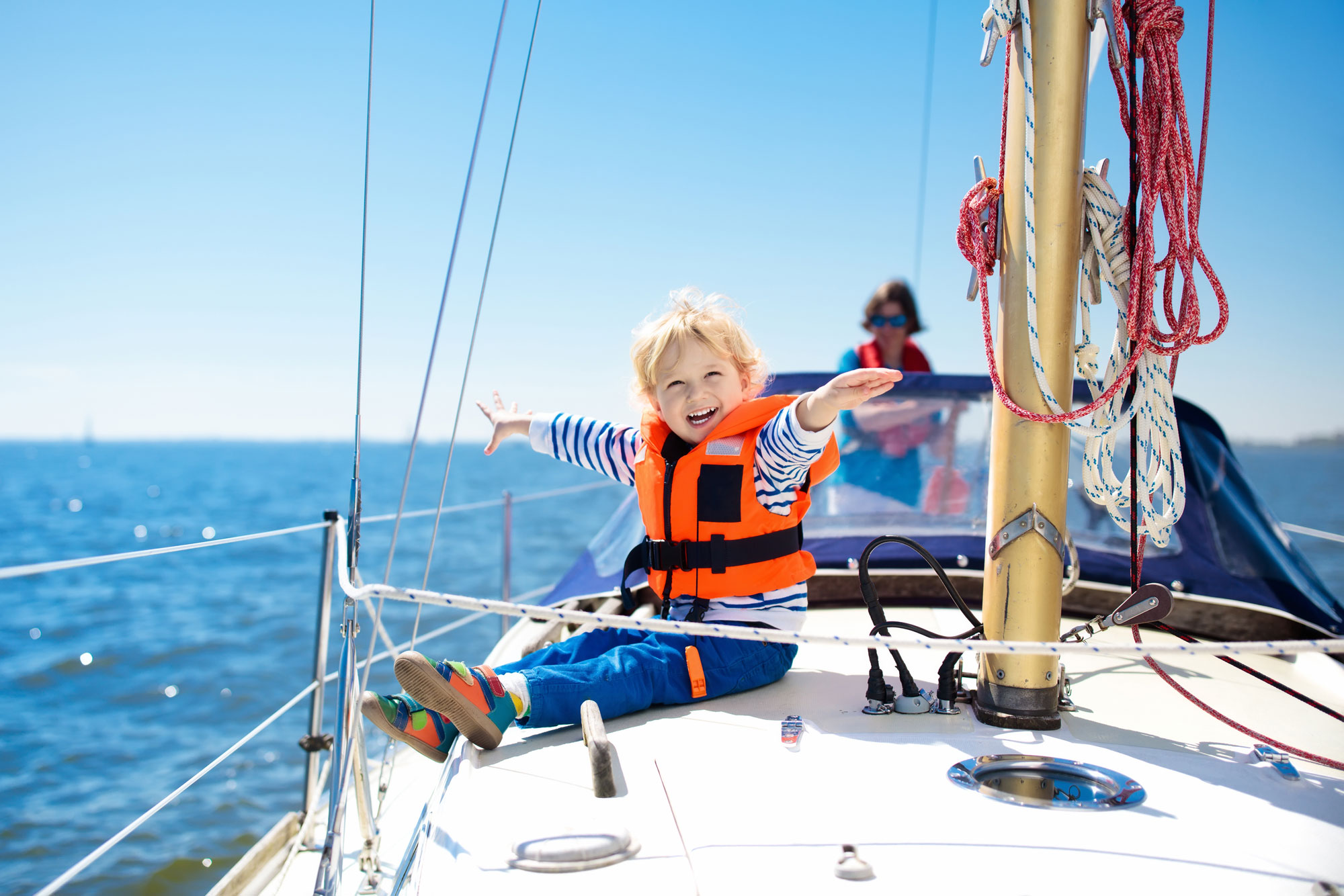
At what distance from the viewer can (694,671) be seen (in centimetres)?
197

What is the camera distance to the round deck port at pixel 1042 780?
1.41 meters

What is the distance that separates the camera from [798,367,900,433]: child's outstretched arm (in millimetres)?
1744

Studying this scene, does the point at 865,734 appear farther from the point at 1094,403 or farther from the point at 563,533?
the point at 563,533

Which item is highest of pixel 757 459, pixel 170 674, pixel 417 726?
pixel 757 459

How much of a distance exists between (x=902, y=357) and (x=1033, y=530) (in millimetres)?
2768

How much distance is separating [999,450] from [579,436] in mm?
1222

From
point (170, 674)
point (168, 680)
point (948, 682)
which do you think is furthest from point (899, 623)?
point (170, 674)

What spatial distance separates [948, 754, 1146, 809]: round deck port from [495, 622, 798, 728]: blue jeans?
1.99ft

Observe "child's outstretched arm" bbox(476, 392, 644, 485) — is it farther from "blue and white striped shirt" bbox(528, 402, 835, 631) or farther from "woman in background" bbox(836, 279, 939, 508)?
"woman in background" bbox(836, 279, 939, 508)

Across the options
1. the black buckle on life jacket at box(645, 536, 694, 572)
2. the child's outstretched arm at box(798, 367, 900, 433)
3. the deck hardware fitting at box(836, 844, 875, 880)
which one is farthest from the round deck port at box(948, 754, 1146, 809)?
the black buckle on life jacket at box(645, 536, 694, 572)

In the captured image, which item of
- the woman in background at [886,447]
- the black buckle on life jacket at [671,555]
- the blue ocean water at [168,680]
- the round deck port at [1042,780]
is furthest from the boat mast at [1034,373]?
the blue ocean water at [168,680]

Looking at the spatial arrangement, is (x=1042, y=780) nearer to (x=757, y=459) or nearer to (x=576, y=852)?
(x=576, y=852)

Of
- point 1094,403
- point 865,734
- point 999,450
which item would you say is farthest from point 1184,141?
point 865,734

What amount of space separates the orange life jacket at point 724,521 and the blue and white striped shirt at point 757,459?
0.12ft
